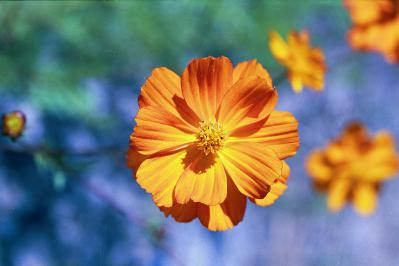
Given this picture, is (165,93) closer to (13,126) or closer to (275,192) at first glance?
(275,192)

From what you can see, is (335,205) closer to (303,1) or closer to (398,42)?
(398,42)

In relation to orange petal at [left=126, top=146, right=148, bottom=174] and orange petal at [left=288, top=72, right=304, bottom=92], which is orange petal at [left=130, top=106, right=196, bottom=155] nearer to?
orange petal at [left=126, top=146, right=148, bottom=174]

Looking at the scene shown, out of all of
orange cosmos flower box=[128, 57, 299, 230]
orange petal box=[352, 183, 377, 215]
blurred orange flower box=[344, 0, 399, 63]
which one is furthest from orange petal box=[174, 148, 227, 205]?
orange petal box=[352, 183, 377, 215]

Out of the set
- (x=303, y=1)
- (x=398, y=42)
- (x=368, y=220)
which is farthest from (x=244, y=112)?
(x=368, y=220)

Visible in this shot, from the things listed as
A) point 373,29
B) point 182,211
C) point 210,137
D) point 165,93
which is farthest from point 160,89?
point 373,29

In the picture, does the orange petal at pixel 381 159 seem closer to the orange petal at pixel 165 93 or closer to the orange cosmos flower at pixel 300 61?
the orange cosmos flower at pixel 300 61

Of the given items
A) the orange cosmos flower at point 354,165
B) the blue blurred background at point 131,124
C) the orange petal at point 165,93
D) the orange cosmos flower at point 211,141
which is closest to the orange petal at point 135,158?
the orange cosmos flower at point 211,141

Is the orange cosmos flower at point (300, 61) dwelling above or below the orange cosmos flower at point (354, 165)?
below
